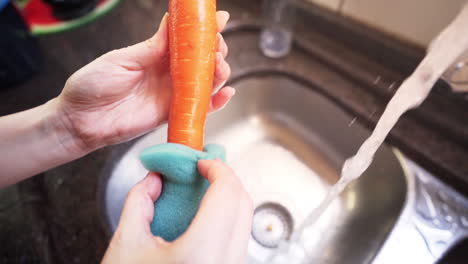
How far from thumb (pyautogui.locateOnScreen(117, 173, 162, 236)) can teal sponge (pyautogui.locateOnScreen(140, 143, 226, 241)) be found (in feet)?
0.05

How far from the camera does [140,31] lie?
2.85 ft

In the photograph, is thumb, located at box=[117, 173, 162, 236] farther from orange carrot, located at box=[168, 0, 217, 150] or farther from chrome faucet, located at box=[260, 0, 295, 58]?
chrome faucet, located at box=[260, 0, 295, 58]

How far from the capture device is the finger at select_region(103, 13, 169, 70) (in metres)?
0.51

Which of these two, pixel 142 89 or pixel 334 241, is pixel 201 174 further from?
pixel 334 241

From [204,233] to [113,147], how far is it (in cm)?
44

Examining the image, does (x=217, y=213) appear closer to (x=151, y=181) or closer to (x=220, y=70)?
(x=151, y=181)

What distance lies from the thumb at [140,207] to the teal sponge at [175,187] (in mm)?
14

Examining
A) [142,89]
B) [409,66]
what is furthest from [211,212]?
[409,66]

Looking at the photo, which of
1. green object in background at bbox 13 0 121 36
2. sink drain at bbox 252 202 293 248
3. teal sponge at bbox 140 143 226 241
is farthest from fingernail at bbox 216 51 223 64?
green object in background at bbox 13 0 121 36

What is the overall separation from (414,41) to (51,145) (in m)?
0.88

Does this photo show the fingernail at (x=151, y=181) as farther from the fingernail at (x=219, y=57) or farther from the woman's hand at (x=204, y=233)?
the fingernail at (x=219, y=57)

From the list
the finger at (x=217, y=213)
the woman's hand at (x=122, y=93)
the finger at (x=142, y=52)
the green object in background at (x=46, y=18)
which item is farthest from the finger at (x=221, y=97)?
the green object in background at (x=46, y=18)

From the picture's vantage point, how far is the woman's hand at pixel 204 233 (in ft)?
1.03

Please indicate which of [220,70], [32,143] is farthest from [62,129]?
[220,70]
